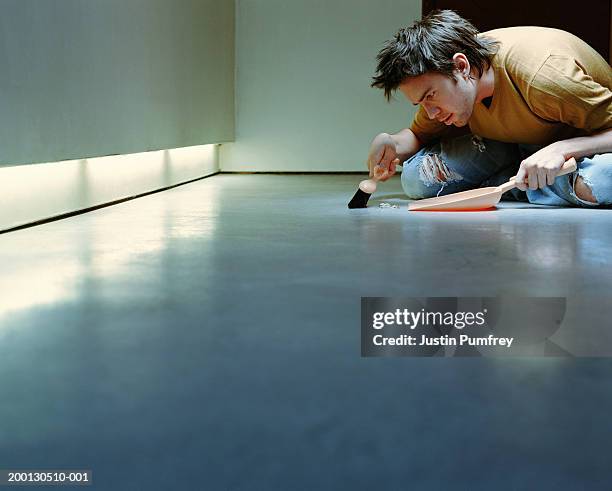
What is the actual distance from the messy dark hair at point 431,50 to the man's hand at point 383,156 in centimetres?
29

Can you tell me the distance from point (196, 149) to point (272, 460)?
2751mm

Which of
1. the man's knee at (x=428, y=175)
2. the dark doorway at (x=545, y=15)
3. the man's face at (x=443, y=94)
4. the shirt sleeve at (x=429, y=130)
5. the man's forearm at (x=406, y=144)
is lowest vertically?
the man's knee at (x=428, y=175)

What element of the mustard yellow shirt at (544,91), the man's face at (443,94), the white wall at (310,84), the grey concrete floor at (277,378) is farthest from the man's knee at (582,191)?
the white wall at (310,84)

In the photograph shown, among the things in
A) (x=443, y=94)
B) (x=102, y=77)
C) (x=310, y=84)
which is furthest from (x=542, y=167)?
(x=310, y=84)

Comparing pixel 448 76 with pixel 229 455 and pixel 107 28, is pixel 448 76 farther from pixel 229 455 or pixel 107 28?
pixel 229 455

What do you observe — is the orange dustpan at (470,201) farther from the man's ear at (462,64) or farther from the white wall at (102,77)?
the white wall at (102,77)

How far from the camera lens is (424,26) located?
1.89m

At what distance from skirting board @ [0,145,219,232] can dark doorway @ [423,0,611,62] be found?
57.4 inches

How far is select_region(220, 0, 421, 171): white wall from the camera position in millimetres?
3494

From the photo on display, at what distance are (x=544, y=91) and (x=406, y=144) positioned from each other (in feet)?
1.73

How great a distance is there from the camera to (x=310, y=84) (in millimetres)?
3547

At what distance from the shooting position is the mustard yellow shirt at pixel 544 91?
5.90 feet

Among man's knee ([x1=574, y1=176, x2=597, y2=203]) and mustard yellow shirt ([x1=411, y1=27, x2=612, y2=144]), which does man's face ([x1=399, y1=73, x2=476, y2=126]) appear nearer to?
mustard yellow shirt ([x1=411, y1=27, x2=612, y2=144])

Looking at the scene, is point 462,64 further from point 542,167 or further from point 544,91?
point 542,167
